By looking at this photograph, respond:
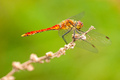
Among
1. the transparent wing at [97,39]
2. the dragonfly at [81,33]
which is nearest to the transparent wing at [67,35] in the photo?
the dragonfly at [81,33]

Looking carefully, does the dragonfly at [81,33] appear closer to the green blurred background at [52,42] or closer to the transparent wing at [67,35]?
the transparent wing at [67,35]

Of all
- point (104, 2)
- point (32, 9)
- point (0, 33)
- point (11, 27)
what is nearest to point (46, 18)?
point (32, 9)

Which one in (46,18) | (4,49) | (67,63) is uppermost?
(46,18)

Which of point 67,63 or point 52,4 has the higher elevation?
point 52,4

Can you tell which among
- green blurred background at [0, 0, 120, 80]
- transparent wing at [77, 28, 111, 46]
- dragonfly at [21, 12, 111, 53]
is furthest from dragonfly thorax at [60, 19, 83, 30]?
green blurred background at [0, 0, 120, 80]

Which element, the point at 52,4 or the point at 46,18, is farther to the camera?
the point at 52,4

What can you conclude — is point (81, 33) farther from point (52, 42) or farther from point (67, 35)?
point (52, 42)

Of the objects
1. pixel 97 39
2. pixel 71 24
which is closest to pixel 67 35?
pixel 71 24

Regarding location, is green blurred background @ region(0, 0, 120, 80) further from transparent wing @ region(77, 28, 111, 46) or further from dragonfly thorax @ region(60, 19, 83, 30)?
transparent wing @ region(77, 28, 111, 46)

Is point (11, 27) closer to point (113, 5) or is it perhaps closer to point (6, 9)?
point (6, 9)
